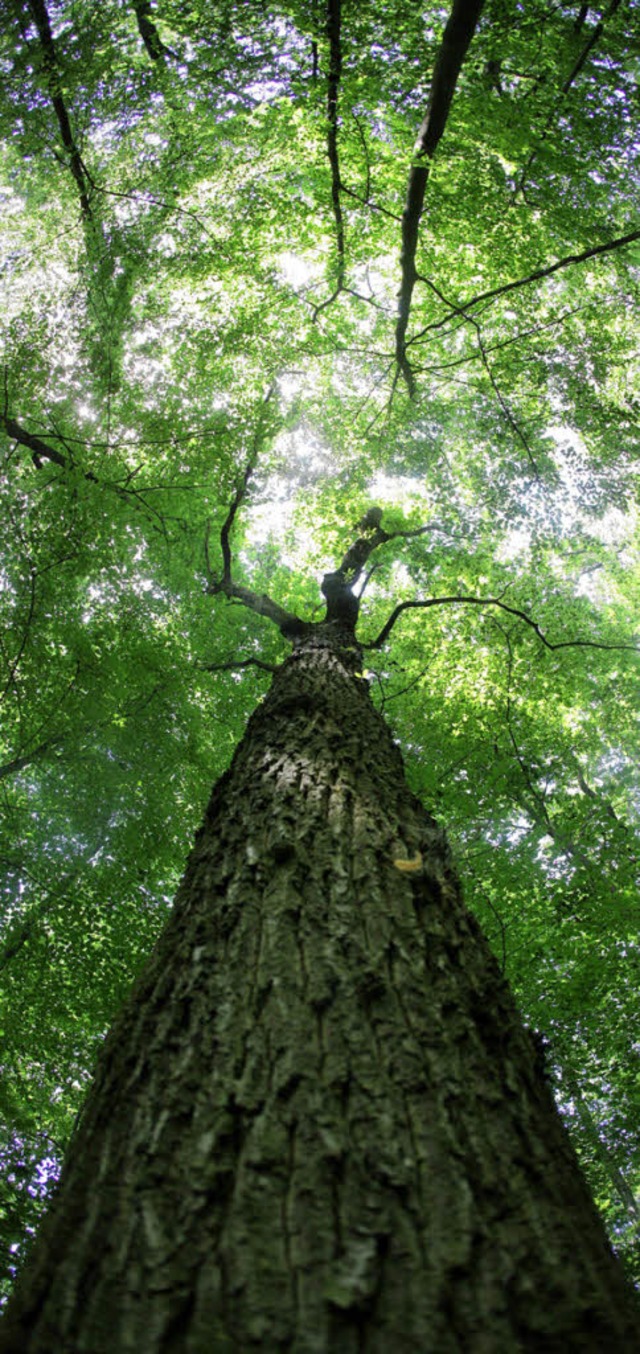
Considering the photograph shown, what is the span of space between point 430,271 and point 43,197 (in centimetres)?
536

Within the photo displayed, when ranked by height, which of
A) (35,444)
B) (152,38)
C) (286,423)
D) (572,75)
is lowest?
(572,75)

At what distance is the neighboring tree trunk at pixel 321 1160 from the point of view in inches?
A: 39.4

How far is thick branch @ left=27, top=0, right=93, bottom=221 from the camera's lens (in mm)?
5439

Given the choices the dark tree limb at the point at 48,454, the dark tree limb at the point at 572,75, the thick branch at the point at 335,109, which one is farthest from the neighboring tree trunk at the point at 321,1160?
the thick branch at the point at 335,109

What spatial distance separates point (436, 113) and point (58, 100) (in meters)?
4.17

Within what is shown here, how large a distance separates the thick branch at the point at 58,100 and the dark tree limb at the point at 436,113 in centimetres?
340

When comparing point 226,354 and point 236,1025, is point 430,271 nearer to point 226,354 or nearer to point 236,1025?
point 226,354

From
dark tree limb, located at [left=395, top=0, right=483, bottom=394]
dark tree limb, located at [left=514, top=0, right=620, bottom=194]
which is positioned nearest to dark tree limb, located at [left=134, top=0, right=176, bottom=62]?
dark tree limb, located at [left=395, top=0, right=483, bottom=394]

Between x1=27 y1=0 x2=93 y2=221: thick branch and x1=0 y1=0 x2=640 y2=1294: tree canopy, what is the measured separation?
0.04m

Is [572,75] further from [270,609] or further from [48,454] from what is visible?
[48,454]

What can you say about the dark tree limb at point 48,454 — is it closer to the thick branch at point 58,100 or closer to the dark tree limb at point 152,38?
the thick branch at point 58,100

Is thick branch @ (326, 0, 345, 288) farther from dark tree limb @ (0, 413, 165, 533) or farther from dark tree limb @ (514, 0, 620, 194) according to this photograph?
dark tree limb @ (0, 413, 165, 533)

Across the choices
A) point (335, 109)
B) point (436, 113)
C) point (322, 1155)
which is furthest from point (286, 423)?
point (322, 1155)

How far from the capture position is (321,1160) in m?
1.22
